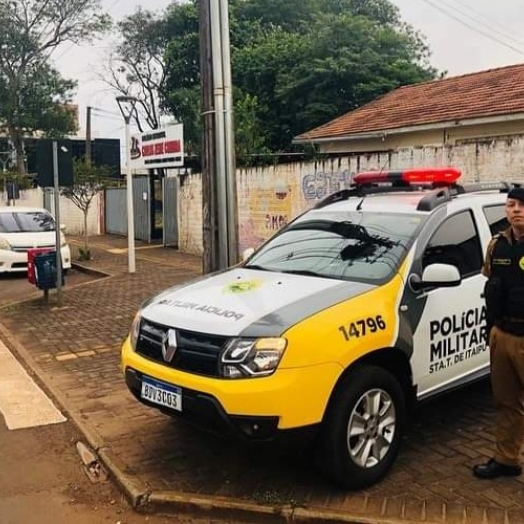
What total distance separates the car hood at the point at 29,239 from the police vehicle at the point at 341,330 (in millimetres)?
10569

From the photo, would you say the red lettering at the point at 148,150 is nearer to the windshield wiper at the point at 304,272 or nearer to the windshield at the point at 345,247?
the windshield at the point at 345,247

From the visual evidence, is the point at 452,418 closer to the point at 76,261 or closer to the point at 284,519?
the point at 284,519

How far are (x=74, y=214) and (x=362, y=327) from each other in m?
25.6

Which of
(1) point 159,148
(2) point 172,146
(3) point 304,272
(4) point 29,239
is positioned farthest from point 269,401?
(1) point 159,148

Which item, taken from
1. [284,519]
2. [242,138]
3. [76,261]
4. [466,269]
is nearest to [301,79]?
[242,138]

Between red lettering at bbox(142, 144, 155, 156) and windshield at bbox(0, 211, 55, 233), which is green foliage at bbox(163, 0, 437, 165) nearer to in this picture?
red lettering at bbox(142, 144, 155, 156)

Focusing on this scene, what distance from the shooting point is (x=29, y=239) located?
14.4 meters

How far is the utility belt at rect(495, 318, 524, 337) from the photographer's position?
360cm

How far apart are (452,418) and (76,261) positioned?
44.7 ft

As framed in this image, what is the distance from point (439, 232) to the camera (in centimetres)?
441

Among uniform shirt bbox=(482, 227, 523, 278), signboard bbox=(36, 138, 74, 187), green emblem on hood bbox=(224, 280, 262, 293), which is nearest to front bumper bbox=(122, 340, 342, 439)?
green emblem on hood bbox=(224, 280, 262, 293)

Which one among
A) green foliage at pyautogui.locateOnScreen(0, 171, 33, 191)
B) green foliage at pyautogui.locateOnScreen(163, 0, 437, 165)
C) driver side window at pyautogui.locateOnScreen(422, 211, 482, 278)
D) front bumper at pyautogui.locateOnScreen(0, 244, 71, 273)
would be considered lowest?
front bumper at pyautogui.locateOnScreen(0, 244, 71, 273)

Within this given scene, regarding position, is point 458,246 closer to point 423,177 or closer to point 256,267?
point 423,177

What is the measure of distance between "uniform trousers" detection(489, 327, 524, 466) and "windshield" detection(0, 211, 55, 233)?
1318cm
